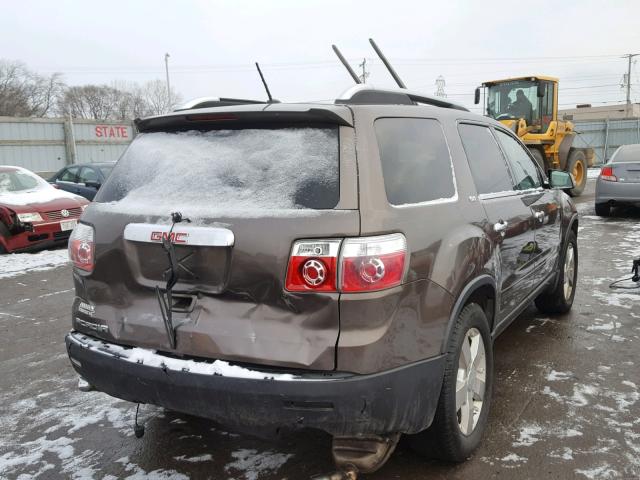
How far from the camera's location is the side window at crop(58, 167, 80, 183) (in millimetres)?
13639

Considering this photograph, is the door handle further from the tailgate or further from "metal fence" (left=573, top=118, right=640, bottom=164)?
→ "metal fence" (left=573, top=118, right=640, bottom=164)

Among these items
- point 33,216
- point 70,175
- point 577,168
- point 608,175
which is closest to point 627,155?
point 608,175

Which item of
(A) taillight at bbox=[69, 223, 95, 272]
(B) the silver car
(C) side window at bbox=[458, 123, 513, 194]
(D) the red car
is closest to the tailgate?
(A) taillight at bbox=[69, 223, 95, 272]

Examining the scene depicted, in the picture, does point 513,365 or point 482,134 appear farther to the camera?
point 513,365

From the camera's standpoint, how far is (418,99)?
3.25 metres

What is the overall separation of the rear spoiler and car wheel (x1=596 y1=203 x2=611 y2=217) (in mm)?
10814

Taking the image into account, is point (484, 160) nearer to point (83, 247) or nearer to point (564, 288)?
point (564, 288)

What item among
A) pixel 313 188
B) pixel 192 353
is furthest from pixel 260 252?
pixel 192 353

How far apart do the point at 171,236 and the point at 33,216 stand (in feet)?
25.2

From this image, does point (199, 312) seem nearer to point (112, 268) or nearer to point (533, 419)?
point (112, 268)

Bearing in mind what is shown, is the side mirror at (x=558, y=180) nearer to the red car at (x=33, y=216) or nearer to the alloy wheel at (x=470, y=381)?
the alloy wheel at (x=470, y=381)

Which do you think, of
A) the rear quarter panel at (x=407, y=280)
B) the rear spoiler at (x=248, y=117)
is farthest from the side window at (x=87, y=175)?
the rear quarter panel at (x=407, y=280)

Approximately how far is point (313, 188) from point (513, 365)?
2.47 metres

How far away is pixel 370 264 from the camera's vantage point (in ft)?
7.13
